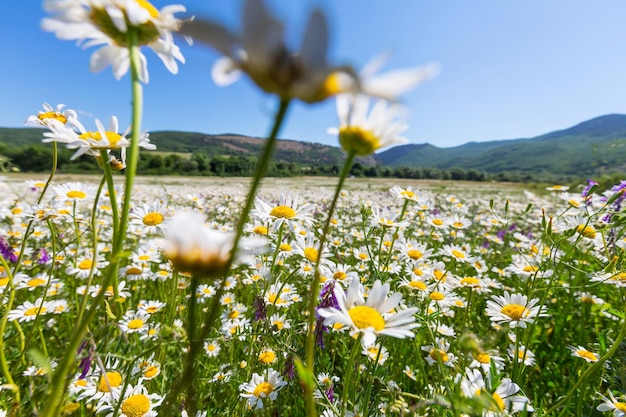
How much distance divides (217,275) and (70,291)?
252cm

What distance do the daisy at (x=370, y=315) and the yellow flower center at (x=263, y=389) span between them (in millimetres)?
677

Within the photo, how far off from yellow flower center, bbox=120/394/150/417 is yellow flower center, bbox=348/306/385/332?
0.80 meters

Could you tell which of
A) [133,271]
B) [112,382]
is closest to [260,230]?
[133,271]

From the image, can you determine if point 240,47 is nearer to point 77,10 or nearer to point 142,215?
point 77,10

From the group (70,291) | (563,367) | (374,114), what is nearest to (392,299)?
(374,114)

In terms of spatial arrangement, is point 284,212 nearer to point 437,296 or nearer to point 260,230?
point 260,230

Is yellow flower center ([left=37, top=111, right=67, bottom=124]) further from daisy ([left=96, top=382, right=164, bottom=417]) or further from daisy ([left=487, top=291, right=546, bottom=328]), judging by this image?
daisy ([left=487, top=291, right=546, bottom=328])

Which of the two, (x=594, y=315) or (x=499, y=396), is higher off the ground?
(x=499, y=396)

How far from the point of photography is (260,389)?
4.00 ft

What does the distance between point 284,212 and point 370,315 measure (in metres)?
0.69

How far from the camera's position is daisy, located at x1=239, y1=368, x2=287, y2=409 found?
1.19m

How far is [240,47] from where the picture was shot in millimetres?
346

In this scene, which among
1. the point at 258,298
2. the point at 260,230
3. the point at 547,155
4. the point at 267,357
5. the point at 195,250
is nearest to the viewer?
the point at 195,250

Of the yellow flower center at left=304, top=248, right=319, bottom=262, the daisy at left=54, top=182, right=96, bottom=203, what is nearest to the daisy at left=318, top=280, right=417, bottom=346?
the yellow flower center at left=304, top=248, right=319, bottom=262
